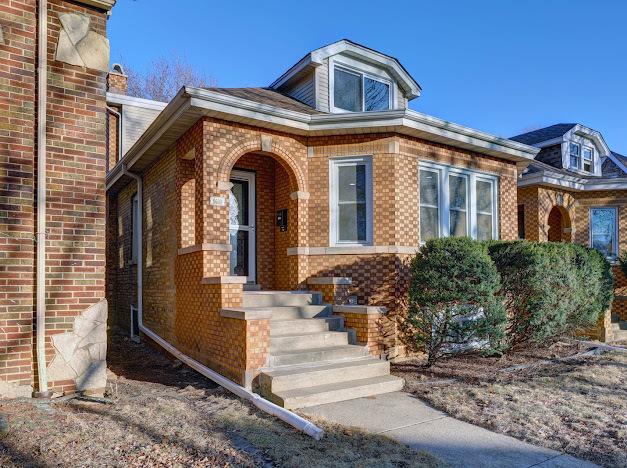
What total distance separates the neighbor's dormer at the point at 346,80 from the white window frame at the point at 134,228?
4072mm

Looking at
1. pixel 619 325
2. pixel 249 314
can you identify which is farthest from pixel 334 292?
pixel 619 325

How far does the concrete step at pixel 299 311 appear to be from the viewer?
6934 millimetres

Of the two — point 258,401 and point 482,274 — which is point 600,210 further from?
point 258,401

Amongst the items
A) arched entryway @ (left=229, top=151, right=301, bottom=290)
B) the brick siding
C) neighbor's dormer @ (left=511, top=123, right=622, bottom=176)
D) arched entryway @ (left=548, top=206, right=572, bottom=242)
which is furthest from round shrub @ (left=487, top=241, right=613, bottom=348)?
neighbor's dormer @ (left=511, top=123, right=622, bottom=176)

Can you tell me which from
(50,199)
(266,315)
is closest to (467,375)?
(266,315)

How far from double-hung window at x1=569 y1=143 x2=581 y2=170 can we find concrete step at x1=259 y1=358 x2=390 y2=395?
38.9ft

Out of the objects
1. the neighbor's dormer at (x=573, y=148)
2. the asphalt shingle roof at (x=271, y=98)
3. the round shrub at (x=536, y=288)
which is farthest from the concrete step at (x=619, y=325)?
the asphalt shingle roof at (x=271, y=98)

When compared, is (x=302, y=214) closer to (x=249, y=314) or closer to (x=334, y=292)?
(x=334, y=292)

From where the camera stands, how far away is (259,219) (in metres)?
8.74

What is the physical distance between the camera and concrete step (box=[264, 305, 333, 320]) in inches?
273

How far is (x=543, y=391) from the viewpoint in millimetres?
5809

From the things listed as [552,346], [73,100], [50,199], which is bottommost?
[552,346]

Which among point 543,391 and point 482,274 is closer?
point 543,391

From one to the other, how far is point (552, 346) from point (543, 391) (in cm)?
377
